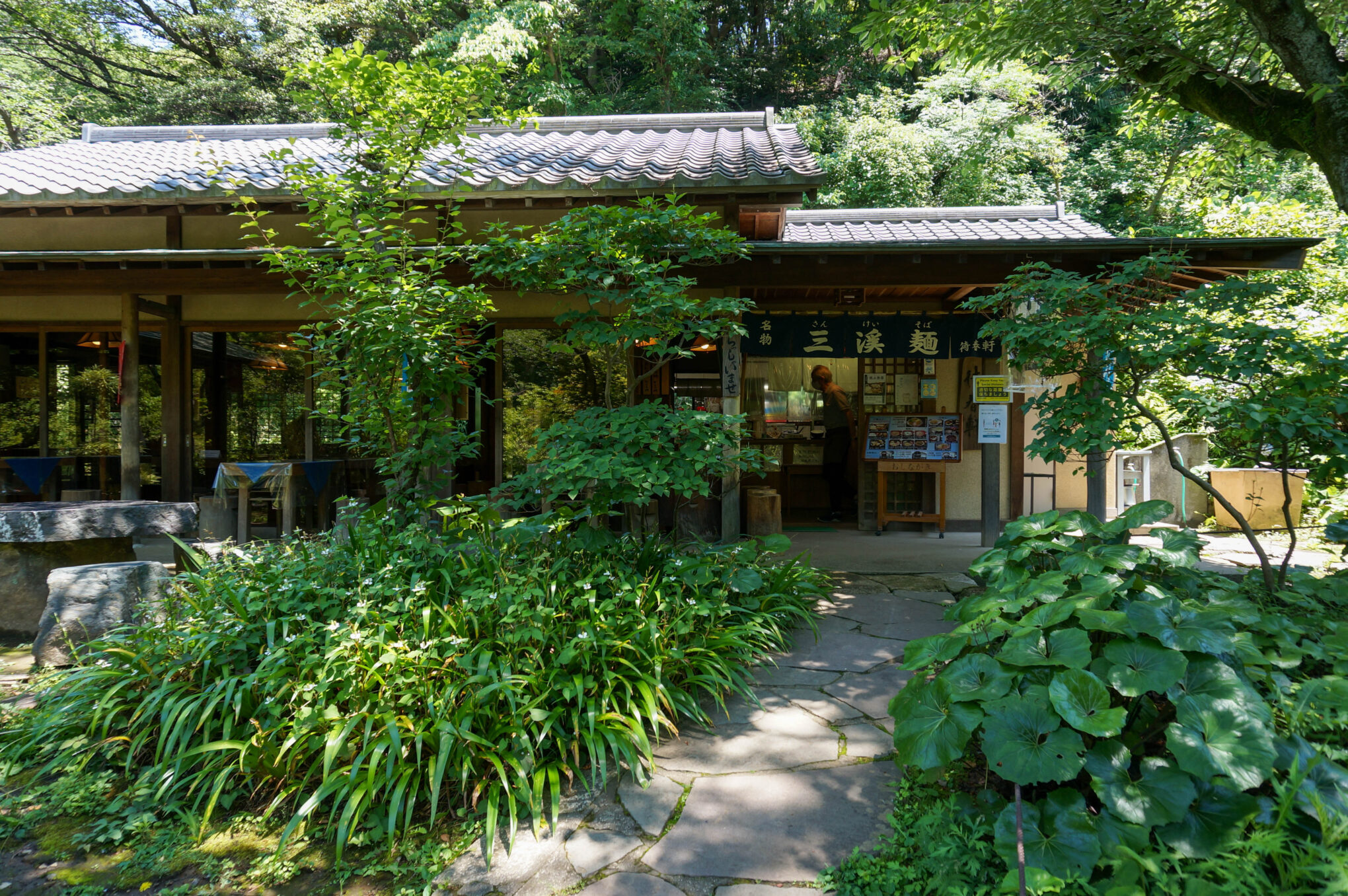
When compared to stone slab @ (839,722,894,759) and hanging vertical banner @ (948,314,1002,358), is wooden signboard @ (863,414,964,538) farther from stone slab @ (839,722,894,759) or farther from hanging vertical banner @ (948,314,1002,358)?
stone slab @ (839,722,894,759)

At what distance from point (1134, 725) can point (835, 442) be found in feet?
24.3

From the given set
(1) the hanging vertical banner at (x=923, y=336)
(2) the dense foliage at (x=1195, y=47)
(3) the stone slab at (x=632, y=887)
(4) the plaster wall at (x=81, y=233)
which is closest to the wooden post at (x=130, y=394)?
(4) the plaster wall at (x=81, y=233)

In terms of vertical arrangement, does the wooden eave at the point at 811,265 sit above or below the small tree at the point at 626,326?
above

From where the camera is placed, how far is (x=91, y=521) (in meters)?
4.90

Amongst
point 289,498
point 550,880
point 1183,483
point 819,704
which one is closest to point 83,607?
point 289,498

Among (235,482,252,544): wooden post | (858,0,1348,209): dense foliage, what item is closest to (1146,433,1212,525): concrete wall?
(858,0,1348,209): dense foliage

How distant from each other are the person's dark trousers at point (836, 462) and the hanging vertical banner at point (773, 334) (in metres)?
2.74

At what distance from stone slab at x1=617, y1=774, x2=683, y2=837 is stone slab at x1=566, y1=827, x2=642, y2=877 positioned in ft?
0.33

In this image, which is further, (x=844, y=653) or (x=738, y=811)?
(x=844, y=653)

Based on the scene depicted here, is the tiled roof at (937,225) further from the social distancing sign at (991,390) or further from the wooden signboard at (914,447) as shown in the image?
the wooden signboard at (914,447)

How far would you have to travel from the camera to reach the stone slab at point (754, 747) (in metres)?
3.11

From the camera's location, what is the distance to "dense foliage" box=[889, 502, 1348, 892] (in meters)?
2.08

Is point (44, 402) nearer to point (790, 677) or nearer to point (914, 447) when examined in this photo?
point (790, 677)

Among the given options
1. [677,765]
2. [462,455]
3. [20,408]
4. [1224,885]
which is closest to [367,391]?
[462,455]
